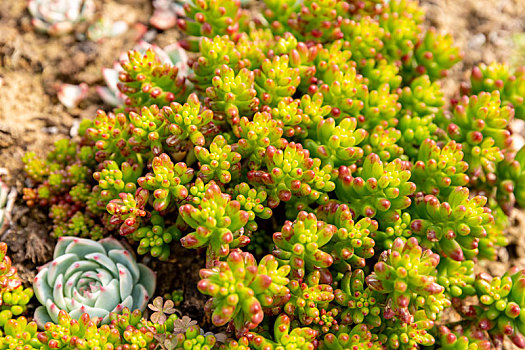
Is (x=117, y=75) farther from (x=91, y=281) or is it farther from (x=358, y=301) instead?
(x=358, y=301)

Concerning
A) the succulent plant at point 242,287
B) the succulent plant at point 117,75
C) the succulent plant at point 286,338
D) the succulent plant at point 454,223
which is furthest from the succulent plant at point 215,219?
the succulent plant at point 117,75

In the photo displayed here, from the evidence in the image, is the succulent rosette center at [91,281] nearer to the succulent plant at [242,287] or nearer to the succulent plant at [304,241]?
the succulent plant at [242,287]

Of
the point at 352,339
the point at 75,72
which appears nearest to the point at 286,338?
the point at 352,339

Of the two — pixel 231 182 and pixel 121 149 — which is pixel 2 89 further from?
pixel 231 182

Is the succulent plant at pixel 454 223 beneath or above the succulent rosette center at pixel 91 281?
above

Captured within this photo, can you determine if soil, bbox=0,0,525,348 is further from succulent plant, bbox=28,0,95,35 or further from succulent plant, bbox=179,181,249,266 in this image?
succulent plant, bbox=179,181,249,266
